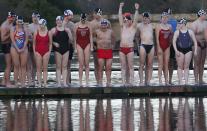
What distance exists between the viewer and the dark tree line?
90812 millimetres

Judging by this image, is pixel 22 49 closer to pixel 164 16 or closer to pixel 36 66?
pixel 36 66

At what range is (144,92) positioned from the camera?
82.3 ft

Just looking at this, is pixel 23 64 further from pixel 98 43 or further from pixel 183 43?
pixel 183 43

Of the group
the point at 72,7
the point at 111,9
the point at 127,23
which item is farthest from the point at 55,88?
the point at 111,9

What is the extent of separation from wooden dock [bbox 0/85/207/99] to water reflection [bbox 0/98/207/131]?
731 millimetres

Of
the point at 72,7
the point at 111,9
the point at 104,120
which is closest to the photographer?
the point at 104,120

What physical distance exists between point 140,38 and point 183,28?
1.16m

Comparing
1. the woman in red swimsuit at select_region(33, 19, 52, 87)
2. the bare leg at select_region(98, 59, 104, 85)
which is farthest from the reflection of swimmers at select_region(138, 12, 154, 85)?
the woman in red swimsuit at select_region(33, 19, 52, 87)

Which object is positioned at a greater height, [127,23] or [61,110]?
[127,23]

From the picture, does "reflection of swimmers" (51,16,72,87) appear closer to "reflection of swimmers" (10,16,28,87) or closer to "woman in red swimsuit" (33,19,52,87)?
"woman in red swimsuit" (33,19,52,87)

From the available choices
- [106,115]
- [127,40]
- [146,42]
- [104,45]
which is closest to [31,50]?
[104,45]

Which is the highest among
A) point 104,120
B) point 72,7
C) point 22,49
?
point 72,7

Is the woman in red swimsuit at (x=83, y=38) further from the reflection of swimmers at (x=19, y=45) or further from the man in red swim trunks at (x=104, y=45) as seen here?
the reflection of swimmers at (x=19, y=45)

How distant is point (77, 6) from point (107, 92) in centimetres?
8724
